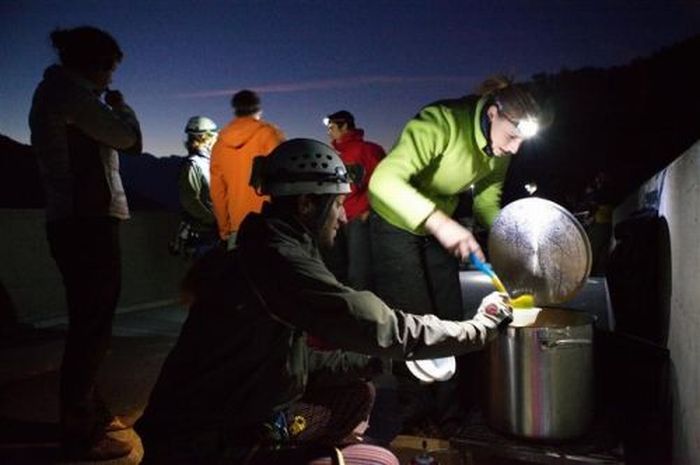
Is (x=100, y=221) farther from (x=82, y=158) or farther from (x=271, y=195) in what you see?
(x=271, y=195)

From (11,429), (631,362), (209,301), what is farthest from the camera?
(11,429)

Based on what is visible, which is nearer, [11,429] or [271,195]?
[271,195]

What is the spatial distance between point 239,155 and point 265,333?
324 centimetres

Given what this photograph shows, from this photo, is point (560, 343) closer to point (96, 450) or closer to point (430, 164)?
point (430, 164)

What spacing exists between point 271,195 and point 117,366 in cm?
440

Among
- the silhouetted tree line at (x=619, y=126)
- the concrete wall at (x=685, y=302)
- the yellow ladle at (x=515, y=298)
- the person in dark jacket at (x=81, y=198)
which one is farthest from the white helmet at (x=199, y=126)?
the silhouetted tree line at (x=619, y=126)

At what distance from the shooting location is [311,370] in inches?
107

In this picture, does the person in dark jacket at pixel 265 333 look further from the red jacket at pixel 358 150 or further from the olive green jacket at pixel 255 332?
the red jacket at pixel 358 150

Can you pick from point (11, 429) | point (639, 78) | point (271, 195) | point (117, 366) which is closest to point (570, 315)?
point (271, 195)

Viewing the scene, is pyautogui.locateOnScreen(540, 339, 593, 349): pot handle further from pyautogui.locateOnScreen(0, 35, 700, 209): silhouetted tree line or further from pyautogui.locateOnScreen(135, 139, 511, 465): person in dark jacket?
pyautogui.locateOnScreen(0, 35, 700, 209): silhouetted tree line

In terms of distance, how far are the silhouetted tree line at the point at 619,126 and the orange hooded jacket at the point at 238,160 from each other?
76.9ft

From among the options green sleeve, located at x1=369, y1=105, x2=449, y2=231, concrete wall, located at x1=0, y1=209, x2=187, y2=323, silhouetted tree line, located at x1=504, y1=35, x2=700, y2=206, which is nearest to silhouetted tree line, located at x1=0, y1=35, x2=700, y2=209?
silhouetted tree line, located at x1=504, y1=35, x2=700, y2=206

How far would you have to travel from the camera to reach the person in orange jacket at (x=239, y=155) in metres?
5.14

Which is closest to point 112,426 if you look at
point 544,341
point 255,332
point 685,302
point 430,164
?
point 255,332
